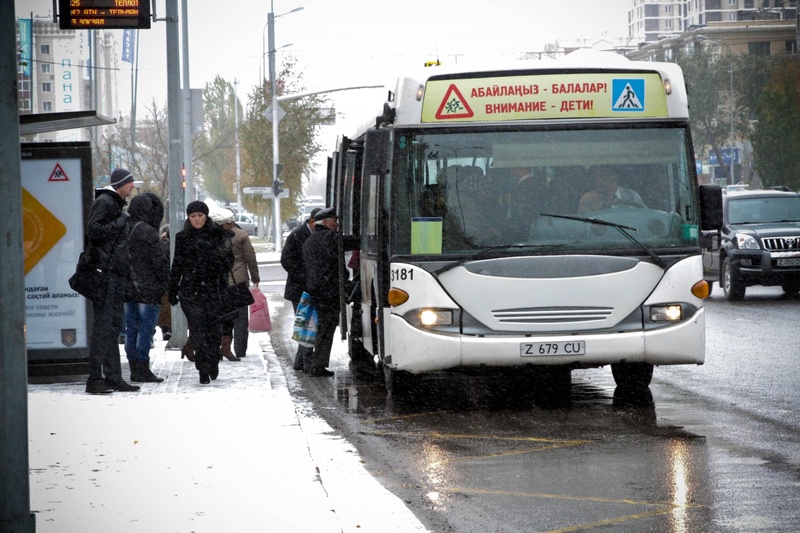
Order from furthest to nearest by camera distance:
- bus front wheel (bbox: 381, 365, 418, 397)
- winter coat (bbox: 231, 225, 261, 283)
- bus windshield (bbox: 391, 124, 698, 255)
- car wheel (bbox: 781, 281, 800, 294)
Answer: car wheel (bbox: 781, 281, 800, 294)
winter coat (bbox: 231, 225, 261, 283)
bus front wheel (bbox: 381, 365, 418, 397)
bus windshield (bbox: 391, 124, 698, 255)

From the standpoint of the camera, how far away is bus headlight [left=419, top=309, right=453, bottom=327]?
10125mm

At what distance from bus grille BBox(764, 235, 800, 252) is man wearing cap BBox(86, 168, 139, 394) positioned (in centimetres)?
1310

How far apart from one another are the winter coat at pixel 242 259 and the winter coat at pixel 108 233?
10.2 ft

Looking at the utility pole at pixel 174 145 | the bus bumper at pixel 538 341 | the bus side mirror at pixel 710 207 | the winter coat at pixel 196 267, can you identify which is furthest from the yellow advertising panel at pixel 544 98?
the utility pole at pixel 174 145

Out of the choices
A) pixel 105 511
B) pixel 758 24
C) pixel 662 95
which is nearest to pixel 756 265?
pixel 662 95

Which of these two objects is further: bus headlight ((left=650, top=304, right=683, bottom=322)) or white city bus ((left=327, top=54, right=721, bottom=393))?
bus headlight ((left=650, top=304, right=683, bottom=322))

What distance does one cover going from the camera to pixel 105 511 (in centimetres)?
647

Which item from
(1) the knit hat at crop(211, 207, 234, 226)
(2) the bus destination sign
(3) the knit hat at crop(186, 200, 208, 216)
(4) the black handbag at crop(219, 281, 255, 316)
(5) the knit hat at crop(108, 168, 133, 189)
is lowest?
(4) the black handbag at crop(219, 281, 255, 316)

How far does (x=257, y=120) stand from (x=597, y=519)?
48.7 meters

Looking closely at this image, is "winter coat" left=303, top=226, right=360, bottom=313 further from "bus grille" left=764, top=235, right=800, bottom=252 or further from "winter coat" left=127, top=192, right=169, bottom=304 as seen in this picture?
"bus grille" left=764, top=235, right=800, bottom=252

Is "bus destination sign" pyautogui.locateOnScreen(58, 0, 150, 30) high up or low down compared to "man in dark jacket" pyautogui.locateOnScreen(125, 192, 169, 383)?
up

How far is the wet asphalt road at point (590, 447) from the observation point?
21.4ft

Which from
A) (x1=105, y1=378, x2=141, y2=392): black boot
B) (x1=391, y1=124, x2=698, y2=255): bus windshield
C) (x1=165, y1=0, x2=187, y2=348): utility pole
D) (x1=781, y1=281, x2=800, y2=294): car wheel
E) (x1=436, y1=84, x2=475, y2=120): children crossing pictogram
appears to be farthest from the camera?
(x1=781, y1=281, x2=800, y2=294): car wheel

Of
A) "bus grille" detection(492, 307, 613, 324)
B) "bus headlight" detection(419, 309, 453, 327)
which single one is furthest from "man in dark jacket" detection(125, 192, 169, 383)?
"bus grille" detection(492, 307, 613, 324)
